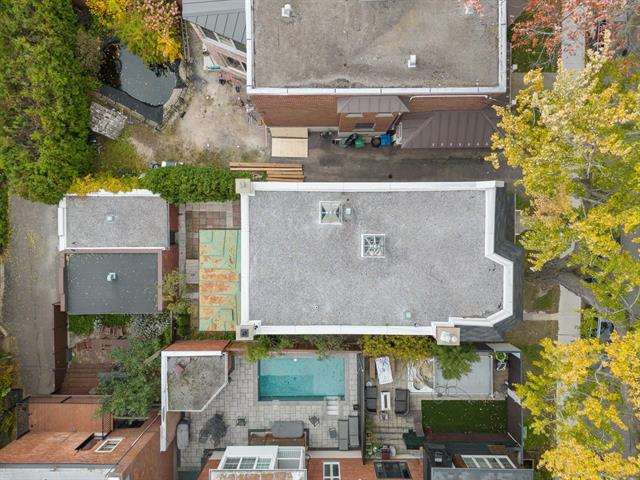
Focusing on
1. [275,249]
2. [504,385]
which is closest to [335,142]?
[275,249]

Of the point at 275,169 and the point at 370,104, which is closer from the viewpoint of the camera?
the point at 370,104

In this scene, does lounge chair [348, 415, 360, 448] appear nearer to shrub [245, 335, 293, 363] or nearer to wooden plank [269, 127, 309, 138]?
shrub [245, 335, 293, 363]

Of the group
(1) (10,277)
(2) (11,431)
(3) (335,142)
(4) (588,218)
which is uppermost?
(3) (335,142)

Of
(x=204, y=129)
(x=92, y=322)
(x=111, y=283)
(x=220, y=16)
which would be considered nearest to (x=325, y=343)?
(x=111, y=283)

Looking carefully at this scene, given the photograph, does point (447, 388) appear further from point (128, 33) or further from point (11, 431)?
point (128, 33)

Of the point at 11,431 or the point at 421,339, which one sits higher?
the point at 421,339

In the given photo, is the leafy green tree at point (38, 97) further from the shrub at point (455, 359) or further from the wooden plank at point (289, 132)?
the shrub at point (455, 359)

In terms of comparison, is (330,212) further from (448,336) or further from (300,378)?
(300,378)

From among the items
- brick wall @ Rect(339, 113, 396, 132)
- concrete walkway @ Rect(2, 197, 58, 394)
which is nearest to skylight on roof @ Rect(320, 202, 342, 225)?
brick wall @ Rect(339, 113, 396, 132)
